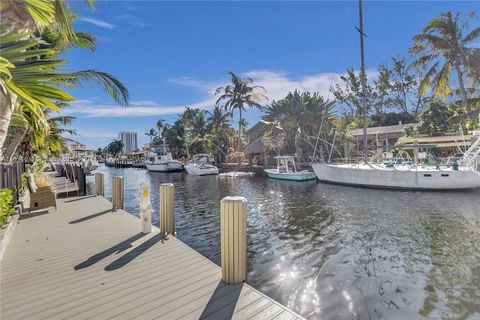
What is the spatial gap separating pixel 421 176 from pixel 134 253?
18571mm

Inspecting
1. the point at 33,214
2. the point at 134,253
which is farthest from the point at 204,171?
the point at 134,253

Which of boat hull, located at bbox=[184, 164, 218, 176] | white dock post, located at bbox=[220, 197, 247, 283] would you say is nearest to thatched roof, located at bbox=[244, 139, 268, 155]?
boat hull, located at bbox=[184, 164, 218, 176]

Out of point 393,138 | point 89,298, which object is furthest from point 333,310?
point 393,138

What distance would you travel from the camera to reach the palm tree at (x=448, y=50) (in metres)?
22.7

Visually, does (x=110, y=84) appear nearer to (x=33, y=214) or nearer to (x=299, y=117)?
(x=33, y=214)

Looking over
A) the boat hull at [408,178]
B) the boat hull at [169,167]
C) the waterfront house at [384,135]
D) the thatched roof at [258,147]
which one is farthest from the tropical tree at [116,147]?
the boat hull at [408,178]

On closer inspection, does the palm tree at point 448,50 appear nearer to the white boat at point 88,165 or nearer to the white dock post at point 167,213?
the white dock post at point 167,213

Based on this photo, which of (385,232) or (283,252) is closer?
(283,252)

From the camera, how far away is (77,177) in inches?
564

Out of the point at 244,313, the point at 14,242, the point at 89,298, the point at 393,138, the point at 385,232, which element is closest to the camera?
the point at 244,313

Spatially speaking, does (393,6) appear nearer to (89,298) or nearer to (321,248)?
(321,248)

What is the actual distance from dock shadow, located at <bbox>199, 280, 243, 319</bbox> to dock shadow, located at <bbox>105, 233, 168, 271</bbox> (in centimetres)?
178

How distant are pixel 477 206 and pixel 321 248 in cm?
1035

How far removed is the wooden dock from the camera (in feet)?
9.84
